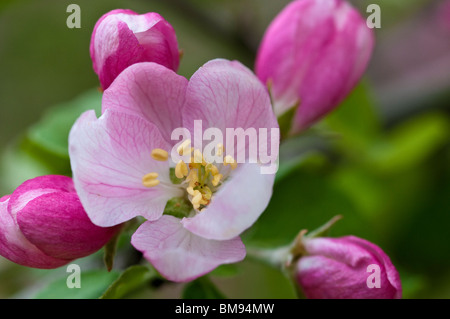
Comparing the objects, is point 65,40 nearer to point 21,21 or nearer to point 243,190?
point 21,21

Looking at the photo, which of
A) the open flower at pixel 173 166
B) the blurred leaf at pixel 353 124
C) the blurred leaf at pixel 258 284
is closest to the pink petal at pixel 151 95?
the open flower at pixel 173 166

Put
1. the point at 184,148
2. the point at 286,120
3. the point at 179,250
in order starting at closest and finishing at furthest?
the point at 179,250, the point at 184,148, the point at 286,120

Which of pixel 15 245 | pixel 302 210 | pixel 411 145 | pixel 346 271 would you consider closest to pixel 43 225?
pixel 15 245

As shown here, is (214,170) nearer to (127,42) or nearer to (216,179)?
(216,179)

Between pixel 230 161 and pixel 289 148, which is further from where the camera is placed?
pixel 289 148

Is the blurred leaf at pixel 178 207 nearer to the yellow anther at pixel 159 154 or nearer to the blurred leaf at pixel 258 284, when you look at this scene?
the yellow anther at pixel 159 154

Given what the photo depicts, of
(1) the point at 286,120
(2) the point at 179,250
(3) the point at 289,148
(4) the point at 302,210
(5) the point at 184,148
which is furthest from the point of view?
(3) the point at 289,148

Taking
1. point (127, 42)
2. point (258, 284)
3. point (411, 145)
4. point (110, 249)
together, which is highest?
point (127, 42)
